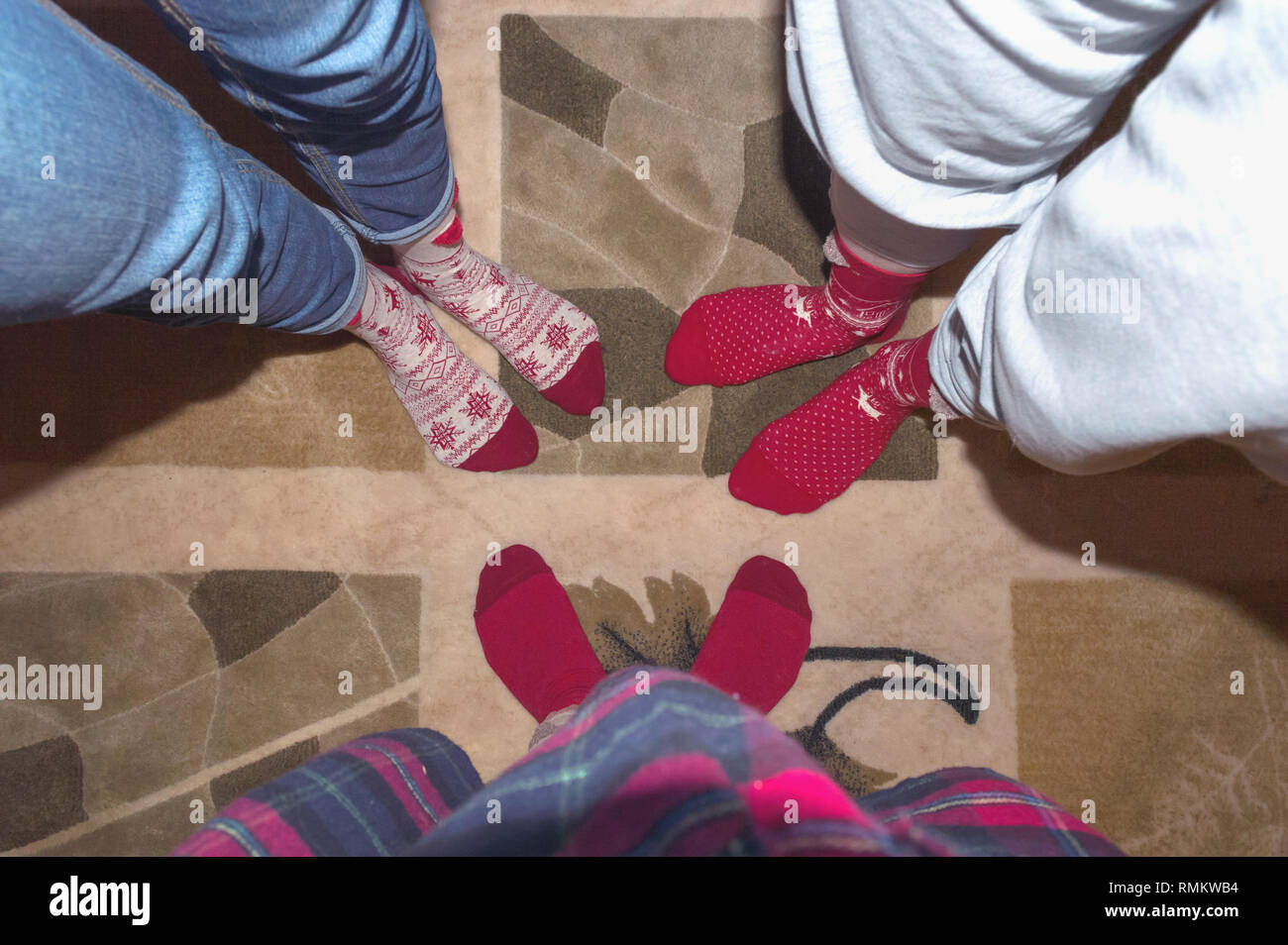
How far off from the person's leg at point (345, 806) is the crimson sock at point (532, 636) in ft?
0.69

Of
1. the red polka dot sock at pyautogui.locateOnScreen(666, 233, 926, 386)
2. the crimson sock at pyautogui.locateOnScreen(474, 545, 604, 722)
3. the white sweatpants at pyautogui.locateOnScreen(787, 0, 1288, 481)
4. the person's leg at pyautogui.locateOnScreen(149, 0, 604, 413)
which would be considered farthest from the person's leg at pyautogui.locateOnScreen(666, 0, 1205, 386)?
the crimson sock at pyautogui.locateOnScreen(474, 545, 604, 722)

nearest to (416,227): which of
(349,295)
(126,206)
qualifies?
(349,295)

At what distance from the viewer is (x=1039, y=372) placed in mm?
578

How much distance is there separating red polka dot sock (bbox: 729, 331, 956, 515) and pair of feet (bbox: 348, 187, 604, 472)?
0.77ft

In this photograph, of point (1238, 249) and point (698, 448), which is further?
point (698, 448)

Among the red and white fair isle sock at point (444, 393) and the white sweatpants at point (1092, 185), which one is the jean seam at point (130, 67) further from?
the white sweatpants at point (1092, 185)

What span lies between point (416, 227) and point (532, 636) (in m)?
0.52

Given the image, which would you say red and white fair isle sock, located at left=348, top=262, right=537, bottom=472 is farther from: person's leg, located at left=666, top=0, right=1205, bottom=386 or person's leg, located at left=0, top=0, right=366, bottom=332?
person's leg, located at left=666, top=0, right=1205, bottom=386

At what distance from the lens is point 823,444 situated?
3.41 feet

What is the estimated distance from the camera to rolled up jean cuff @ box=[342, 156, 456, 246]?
83cm

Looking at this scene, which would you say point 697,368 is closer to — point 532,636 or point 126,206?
point 532,636
